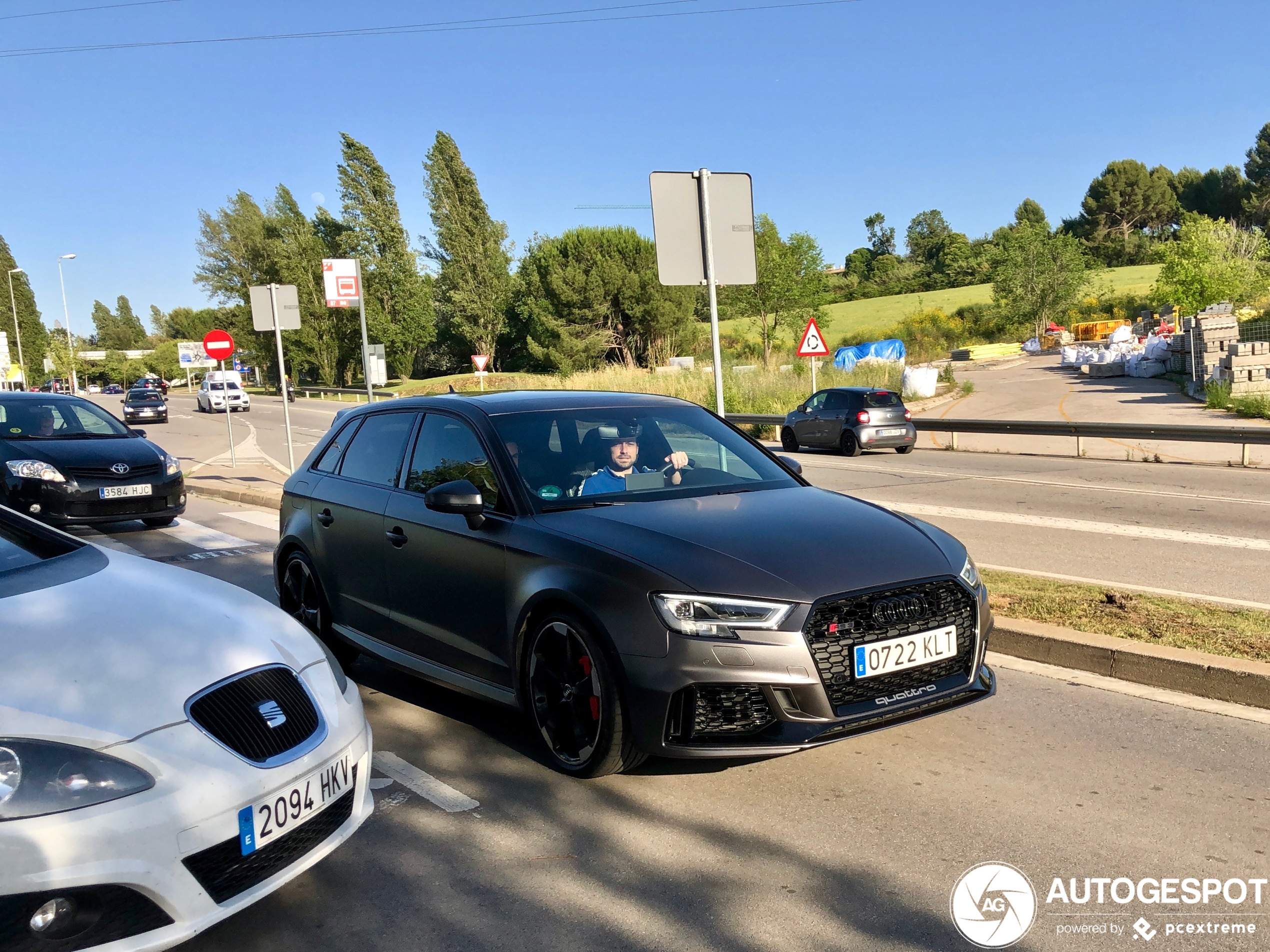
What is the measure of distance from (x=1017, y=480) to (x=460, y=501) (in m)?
12.4

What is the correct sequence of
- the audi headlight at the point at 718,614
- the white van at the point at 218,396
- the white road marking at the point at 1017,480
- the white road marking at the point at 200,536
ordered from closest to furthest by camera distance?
the audi headlight at the point at 718,614
the white road marking at the point at 200,536
the white road marking at the point at 1017,480
the white van at the point at 218,396

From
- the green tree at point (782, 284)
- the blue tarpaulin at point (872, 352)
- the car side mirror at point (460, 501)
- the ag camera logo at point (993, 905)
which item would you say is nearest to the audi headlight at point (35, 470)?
the car side mirror at point (460, 501)

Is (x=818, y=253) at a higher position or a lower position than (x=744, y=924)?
higher

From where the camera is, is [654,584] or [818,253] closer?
[654,584]

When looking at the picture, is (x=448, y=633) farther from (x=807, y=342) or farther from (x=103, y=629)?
(x=807, y=342)

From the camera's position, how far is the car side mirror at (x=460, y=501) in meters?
4.43

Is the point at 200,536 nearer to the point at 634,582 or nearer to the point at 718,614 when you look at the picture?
the point at 634,582

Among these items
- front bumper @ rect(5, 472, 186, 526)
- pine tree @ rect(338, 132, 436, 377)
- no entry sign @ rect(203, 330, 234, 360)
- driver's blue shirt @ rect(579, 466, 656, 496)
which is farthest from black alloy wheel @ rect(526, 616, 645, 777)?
pine tree @ rect(338, 132, 436, 377)

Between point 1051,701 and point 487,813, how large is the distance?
9.38 ft

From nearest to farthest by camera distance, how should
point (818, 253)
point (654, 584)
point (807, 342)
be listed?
1. point (654, 584)
2. point (807, 342)
3. point (818, 253)

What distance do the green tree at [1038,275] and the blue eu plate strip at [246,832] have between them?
7386 cm

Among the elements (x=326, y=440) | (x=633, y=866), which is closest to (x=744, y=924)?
(x=633, y=866)

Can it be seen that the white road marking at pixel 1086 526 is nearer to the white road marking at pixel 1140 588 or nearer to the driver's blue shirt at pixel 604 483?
the white road marking at pixel 1140 588

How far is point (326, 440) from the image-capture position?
632cm
